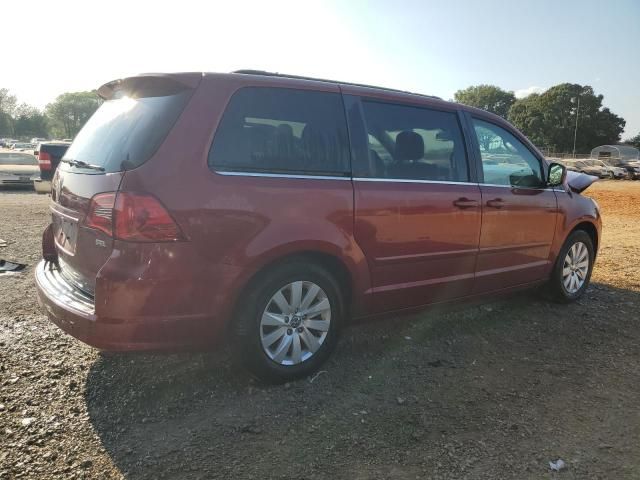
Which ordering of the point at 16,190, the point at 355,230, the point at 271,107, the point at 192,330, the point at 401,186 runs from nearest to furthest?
1. the point at 192,330
2. the point at 271,107
3. the point at 355,230
4. the point at 401,186
5. the point at 16,190

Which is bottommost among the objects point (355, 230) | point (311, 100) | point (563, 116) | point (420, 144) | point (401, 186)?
point (355, 230)

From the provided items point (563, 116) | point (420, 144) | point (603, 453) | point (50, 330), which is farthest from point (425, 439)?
point (563, 116)

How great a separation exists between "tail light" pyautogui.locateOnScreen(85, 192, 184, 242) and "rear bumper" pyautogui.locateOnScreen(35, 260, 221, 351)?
362 mm

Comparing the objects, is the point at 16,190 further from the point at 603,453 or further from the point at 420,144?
the point at 603,453

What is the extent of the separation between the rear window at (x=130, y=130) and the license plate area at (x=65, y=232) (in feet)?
1.10

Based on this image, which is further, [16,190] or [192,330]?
[16,190]

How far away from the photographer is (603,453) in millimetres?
2617

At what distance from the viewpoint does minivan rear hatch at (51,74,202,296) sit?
2.75 m

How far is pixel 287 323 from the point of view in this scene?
10.3 ft

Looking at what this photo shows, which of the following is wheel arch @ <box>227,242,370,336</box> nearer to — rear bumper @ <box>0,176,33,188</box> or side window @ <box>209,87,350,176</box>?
side window @ <box>209,87,350,176</box>

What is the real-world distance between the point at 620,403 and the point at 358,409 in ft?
5.29

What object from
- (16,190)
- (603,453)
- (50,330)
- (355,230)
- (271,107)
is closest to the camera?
(603,453)

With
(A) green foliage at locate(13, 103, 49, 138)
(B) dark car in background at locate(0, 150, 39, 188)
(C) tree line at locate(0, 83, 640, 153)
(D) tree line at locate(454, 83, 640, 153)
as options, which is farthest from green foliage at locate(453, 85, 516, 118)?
(B) dark car in background at locate(0, 150, 39, 188)

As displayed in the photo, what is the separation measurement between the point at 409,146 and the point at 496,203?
971mm
